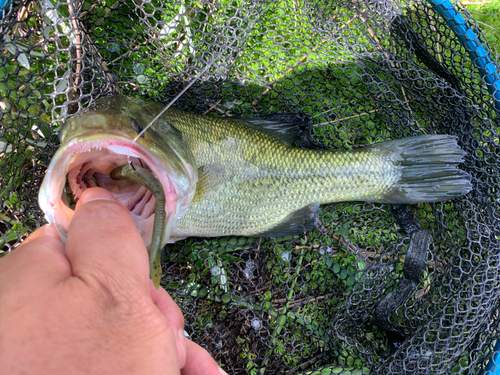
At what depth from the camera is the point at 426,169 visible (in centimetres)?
243

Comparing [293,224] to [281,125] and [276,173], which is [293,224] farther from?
[281,125]

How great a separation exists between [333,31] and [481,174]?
1574 mm

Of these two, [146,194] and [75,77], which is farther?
[75,77]

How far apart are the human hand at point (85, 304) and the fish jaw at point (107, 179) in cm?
22

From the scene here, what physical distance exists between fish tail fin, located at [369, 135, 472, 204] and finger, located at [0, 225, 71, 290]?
2244 mm

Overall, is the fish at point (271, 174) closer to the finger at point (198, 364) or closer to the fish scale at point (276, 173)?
the fish scale at point (276, 173)

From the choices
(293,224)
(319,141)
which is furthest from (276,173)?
(319,141)

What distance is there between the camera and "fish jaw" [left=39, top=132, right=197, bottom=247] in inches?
54.2

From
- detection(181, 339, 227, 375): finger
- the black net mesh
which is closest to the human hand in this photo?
detection(181, 339, 227, 375): finger

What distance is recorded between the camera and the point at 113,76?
246 cm

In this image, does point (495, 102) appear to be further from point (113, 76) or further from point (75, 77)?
point (75, 77)

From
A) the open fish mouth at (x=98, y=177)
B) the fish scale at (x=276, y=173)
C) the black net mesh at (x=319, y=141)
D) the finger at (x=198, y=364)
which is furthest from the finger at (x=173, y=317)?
the black net mesh at (x=319, y=141)

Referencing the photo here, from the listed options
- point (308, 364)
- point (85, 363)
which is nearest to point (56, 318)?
point (85, 363)

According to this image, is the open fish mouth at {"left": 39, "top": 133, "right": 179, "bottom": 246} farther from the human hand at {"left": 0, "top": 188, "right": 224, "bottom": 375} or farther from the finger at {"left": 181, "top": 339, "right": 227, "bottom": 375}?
the finger at {"left": 181, "top": 339, "right": 227, "bottom": 375}
